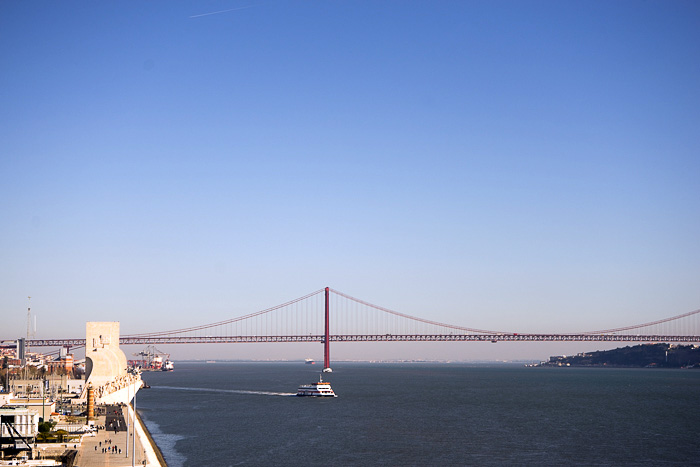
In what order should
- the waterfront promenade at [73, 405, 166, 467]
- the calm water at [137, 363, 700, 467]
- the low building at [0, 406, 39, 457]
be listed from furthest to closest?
the calm water at [137, 363, 700, 467], the low building at [0, 406, 39, 457], the waterfront promenade at [73, 405, 166, 467]

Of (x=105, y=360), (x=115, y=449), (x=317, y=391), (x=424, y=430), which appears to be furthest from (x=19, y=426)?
(x=317, y=391)

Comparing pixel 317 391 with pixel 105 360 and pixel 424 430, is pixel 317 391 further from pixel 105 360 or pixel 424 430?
pixel 424 430

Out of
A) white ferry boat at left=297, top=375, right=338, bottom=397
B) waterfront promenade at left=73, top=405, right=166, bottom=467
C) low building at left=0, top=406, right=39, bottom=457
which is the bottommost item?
white ferry boat at left=297, top=375, right=338, bottom=397

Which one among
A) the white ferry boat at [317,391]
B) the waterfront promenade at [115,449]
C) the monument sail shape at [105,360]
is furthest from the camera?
the white ferry boat at [317,391]

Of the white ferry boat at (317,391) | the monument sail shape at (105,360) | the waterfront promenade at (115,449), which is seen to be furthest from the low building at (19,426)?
the white ferry boat at (317,391)

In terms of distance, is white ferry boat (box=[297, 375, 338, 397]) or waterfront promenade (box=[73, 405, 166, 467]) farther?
white ferry boat (box=[297, 375, 338, 397])

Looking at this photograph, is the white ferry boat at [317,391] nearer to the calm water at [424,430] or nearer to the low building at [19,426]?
the calm water at [424,430]

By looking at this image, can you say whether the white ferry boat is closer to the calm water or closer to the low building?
the calm water

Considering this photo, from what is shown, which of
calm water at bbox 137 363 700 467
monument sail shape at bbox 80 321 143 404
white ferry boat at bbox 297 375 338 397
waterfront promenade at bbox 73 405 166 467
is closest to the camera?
waterfront promenade at bbox 73 405 166 467

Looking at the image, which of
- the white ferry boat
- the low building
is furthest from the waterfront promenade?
the white ferry boat
